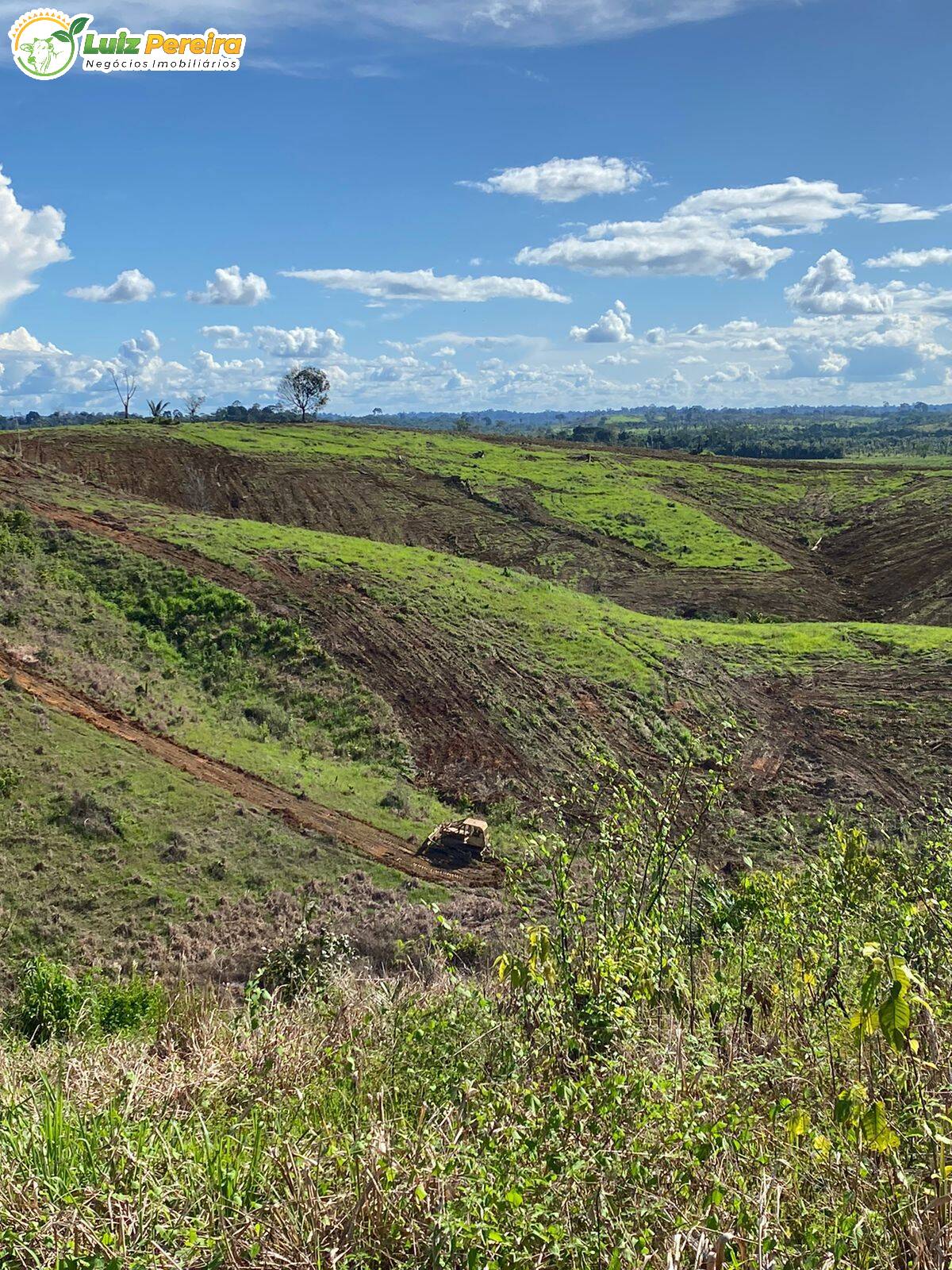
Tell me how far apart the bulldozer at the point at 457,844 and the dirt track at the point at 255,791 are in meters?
0.33

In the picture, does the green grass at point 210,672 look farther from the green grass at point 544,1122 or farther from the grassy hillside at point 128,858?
the green grass at point 544,1122

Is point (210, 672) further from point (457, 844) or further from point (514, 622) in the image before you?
point (514, 622)

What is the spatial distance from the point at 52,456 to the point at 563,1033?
51.3 m

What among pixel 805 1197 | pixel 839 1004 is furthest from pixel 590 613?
pixel 805 1197

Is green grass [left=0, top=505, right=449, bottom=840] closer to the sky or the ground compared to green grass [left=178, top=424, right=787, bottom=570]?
closer to the ground

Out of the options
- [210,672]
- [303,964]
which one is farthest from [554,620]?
[303,964]

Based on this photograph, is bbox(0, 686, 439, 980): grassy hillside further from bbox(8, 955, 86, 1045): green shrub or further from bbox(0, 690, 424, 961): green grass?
bbox(8, 955, 86, 1045): green shrub

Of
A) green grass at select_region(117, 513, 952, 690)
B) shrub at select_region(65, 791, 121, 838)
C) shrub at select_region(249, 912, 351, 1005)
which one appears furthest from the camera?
green grass at select_region(117, 513, 952, 690)

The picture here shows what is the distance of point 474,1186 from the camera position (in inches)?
139

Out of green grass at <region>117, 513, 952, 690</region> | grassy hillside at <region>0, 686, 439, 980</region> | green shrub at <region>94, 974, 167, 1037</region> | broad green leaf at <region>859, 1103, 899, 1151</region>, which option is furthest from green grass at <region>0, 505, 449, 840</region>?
broad green leaf at <region>859, 1103, 899, 1151</region>

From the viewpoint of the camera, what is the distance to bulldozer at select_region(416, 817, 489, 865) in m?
18.7

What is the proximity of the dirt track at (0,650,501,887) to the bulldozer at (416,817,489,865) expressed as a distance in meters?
0.33

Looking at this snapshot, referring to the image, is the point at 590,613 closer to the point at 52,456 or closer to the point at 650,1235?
the point at 650,1235

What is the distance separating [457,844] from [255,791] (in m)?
4.95
